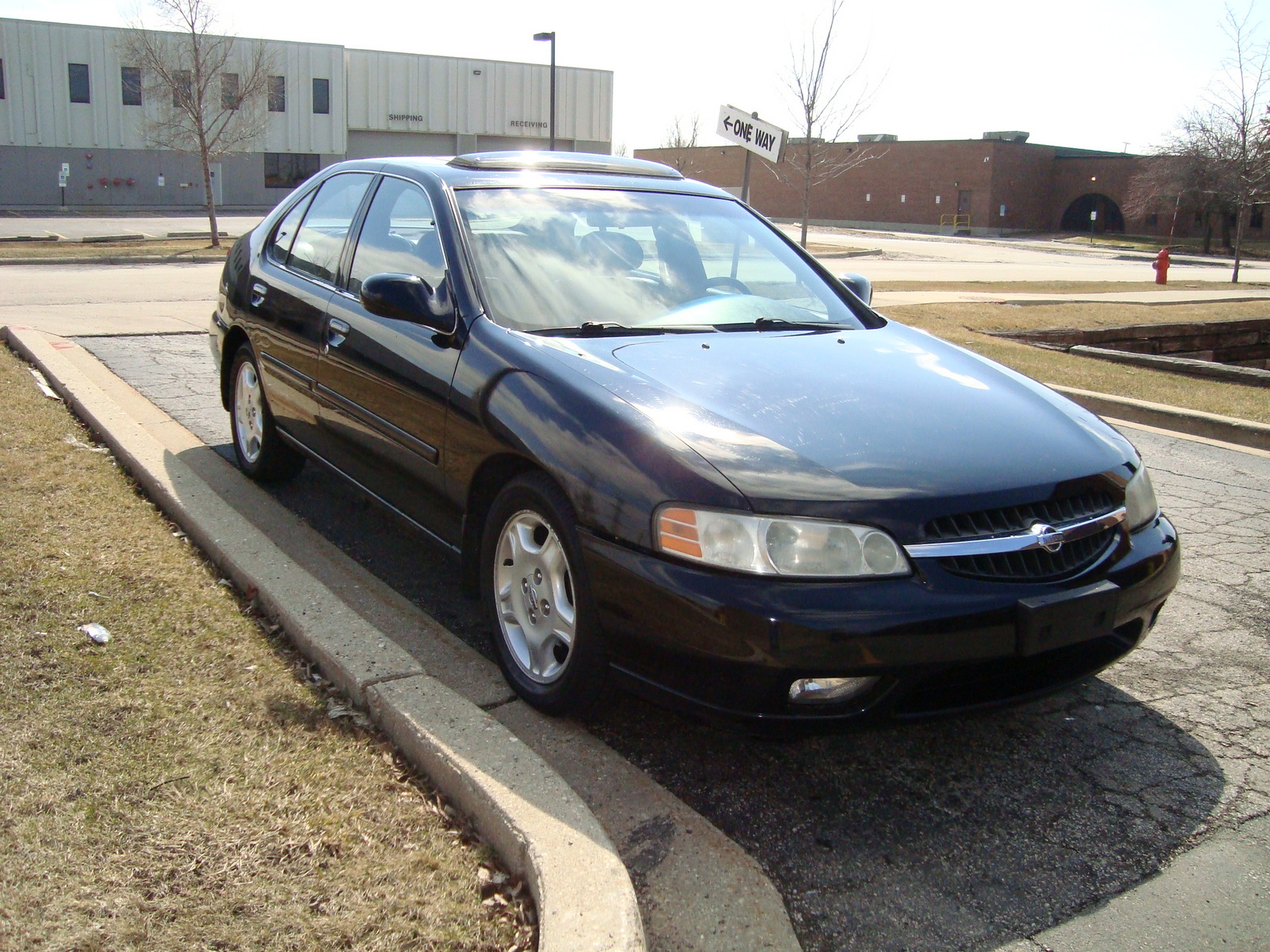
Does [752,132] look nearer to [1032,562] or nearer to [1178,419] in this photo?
[1178,419]

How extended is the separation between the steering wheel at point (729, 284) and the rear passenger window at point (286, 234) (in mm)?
2165

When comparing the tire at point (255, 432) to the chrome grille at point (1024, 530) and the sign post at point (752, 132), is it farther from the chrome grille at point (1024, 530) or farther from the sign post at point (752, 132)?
the sign post at point (752, 132)

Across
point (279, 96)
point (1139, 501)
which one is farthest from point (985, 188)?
point (1139, 501)

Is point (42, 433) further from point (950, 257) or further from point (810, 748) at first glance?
point (950, 257)

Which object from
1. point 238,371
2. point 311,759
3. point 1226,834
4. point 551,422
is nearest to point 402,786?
point 311,759

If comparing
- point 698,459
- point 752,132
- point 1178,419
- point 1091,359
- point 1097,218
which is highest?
point 1097,218

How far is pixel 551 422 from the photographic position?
305cm

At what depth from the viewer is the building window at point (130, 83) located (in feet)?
155

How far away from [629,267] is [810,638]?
6.09ft

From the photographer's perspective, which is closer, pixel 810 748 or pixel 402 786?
pixel 402 786

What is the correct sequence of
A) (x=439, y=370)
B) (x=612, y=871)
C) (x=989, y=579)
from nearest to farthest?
(x=612, y=871) < (x=989, y=579) < (x=439, y=370)

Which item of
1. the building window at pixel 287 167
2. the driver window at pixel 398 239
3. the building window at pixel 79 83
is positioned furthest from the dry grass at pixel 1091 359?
the building window at pixel 79 83

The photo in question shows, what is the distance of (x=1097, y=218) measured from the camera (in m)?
62.5

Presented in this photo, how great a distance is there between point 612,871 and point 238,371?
4043 millimetres
